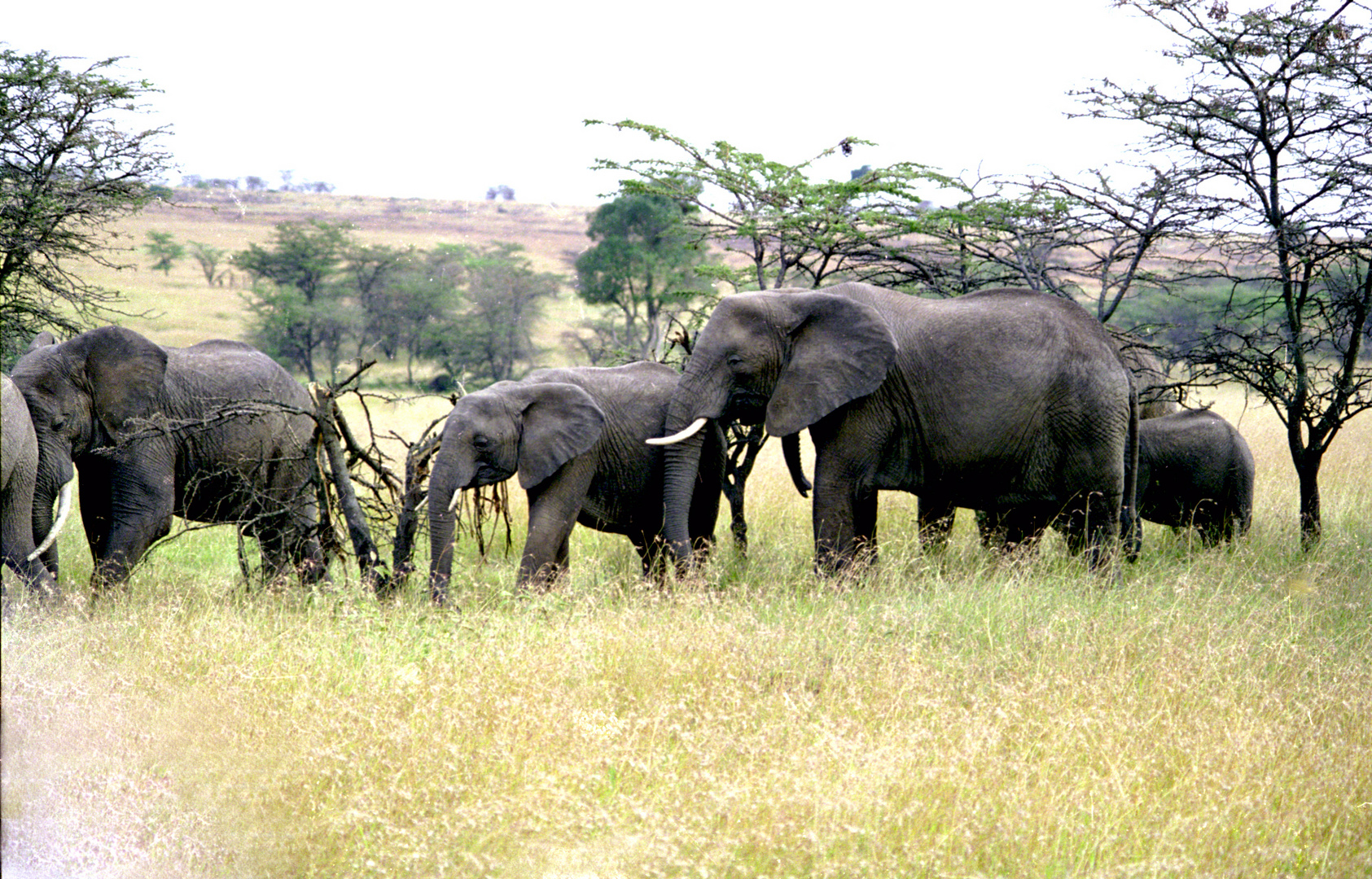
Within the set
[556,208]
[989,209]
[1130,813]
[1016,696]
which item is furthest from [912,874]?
[556,208]

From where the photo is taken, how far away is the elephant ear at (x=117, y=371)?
654 centimetres

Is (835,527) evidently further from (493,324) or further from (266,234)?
(266,234)

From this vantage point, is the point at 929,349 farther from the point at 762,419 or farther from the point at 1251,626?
the point at 1251,626

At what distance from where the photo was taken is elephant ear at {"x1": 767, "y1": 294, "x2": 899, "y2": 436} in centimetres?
665

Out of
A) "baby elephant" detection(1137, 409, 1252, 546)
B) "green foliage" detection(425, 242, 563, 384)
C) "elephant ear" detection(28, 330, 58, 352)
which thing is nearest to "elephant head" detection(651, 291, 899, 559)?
"baby elephant" detection(1137, 409, 1252, 546)

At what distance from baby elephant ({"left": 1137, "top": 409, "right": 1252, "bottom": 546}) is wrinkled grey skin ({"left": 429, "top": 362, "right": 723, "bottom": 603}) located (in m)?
3.17

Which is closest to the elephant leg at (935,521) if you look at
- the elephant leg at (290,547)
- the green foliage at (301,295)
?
the elephant leg at (290,547)

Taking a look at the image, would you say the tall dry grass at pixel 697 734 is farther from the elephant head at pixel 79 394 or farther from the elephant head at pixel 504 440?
the elephant head at pixel 79 394

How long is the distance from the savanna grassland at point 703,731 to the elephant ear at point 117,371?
100cm

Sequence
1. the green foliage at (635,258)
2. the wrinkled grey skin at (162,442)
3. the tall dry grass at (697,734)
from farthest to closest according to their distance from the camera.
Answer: the green foliage at (635,258)
the wrinkled grey skin at (162,442)
the tall dry grass at (697,734)

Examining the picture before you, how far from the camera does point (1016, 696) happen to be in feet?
14.8

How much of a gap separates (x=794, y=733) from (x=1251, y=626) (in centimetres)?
262

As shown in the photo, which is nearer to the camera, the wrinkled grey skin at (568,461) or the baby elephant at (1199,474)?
the wrinkled grey skin at (568,461)

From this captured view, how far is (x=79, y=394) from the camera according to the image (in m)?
6.48
